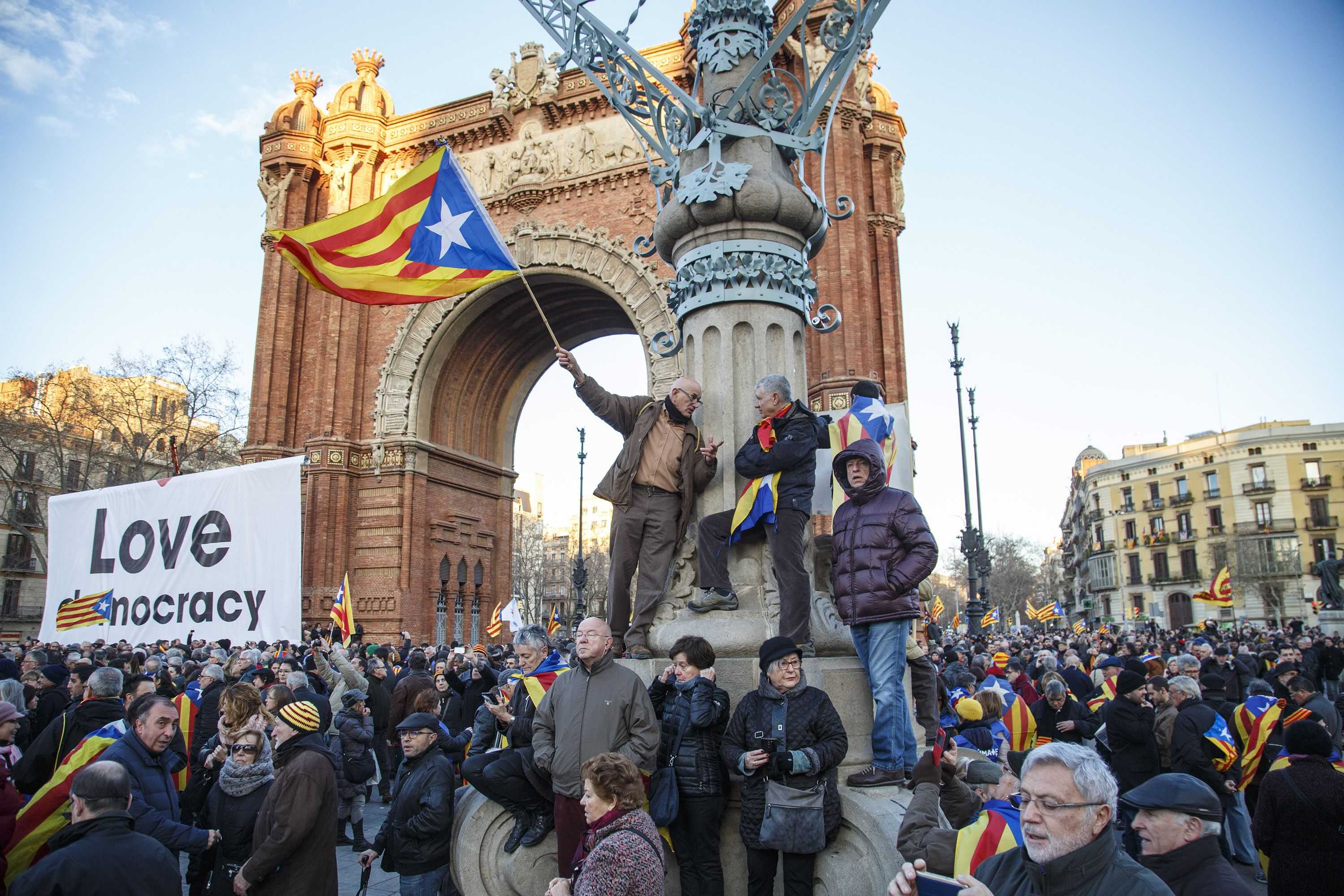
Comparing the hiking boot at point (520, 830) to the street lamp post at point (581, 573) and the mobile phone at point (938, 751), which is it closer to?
the mobile phone at point (938, 751)

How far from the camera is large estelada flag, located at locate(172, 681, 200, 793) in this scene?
573 cm

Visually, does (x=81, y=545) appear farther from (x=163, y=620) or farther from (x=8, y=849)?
(x=8, y=849)

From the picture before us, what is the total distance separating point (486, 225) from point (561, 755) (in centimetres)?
405

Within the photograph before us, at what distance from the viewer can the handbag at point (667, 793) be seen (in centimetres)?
390

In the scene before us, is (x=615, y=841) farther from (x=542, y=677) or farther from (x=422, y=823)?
(x=542, y=677)

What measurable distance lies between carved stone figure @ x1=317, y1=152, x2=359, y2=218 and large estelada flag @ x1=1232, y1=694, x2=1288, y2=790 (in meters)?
24.1

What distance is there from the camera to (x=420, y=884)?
14.5 ft

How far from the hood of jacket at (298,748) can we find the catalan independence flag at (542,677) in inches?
45.5

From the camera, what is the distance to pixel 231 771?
4340mm

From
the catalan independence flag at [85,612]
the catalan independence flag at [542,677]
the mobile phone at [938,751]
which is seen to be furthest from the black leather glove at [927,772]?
the catalan independence flag at [85,612]

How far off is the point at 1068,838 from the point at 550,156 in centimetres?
2366

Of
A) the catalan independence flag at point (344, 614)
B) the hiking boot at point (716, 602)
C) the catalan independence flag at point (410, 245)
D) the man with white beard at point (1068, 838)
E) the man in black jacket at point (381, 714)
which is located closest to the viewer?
the man with white beard at point (1068, 838)

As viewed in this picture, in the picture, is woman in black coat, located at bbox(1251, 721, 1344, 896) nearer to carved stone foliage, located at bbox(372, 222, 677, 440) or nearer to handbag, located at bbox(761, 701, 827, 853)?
handbag, located at bbox(761, 701, 827, 853)

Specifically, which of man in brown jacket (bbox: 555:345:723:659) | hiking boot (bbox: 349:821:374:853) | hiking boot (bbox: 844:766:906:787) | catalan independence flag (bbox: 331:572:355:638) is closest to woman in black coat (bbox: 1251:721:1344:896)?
hiking boot (bbox: 844:766:906:787)
